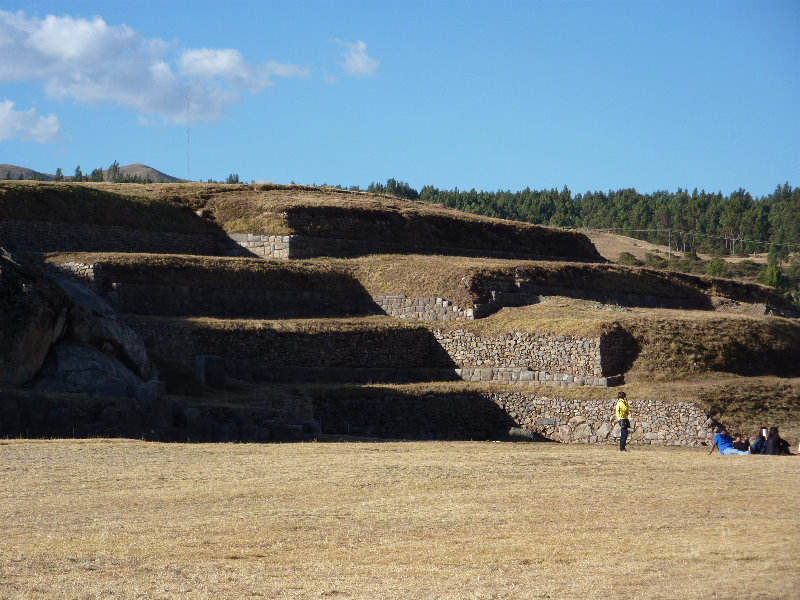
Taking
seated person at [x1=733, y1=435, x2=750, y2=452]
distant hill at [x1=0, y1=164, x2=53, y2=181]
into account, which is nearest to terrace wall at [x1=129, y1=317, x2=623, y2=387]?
seated person at [x1=733, y1=435, x2=750, y2=452]

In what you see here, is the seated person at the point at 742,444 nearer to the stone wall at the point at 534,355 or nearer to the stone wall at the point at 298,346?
the stone wall at the point at 534,355

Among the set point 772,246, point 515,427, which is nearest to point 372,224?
point 515,427

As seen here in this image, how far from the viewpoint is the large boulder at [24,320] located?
89.8 ft

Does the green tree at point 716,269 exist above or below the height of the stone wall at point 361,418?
above

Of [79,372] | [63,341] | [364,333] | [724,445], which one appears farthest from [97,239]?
[724,445]

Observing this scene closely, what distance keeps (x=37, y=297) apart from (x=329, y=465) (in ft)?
39.4

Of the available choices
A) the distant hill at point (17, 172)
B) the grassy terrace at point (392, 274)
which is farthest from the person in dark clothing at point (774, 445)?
the distant hill at point (17, 172)

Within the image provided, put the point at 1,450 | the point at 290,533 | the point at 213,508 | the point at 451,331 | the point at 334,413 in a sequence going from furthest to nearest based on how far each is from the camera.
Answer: the point at 451,331 → the point at 334,413 → the point at 1,450 → the point at 213,508 → the point at 290,533

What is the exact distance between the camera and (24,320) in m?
27.9

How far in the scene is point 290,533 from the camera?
13.8 metres

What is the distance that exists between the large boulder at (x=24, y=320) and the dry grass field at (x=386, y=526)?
6.15m

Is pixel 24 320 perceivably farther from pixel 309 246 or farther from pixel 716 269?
pixel 716 269

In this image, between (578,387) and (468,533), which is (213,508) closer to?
(468,533)

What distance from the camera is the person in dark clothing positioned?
1011 inches
